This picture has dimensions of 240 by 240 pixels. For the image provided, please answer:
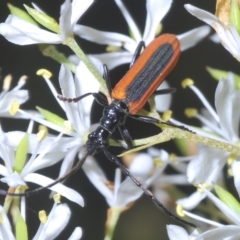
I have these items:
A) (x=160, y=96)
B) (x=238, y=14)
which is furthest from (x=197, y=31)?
(x=238, y=14)

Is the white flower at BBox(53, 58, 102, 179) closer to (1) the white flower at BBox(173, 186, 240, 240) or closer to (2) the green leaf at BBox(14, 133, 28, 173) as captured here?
(2) the green leaf at BBox(14, 133, 28, 173)

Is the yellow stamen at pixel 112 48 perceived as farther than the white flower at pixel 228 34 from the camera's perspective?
Yes

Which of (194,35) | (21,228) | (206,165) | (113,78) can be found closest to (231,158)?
(206,165)

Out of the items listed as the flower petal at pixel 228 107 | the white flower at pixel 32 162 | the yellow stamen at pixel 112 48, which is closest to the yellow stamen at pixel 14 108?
the white flower at pixel 32 162

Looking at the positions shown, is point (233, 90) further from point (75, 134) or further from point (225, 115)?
point (75, 134)

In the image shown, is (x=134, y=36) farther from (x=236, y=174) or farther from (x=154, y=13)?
(x=236, y=174)

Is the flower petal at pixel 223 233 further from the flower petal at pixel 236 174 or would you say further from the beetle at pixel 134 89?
the beetle at pixel 134 89
